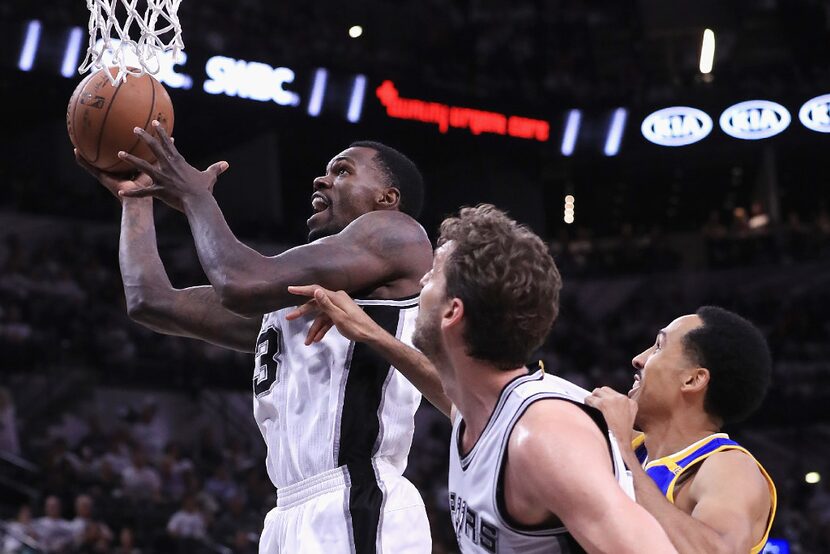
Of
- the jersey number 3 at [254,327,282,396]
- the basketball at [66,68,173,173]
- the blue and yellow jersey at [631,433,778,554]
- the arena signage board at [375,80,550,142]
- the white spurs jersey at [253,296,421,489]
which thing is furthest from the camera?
the arena signage board at [375,80,550,142]

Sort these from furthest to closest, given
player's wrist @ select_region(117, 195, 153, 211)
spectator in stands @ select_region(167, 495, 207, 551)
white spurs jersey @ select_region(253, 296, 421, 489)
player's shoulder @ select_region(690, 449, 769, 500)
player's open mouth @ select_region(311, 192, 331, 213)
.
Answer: spectator in stands @ select_region(167, 495, 207, 551), player's wrist @ select_region(117, 195, 153, 211), player's open mouth @ select_region(311, 192, 331, 213), white spurs jersey @ select_region(253, 296, 421, 489), player's shoulder @ select_region(690, 449, 769, 500)

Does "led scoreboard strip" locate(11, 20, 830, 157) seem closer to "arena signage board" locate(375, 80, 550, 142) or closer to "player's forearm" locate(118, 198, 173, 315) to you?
"arena signage board" locate(375, 80, 550, 142)

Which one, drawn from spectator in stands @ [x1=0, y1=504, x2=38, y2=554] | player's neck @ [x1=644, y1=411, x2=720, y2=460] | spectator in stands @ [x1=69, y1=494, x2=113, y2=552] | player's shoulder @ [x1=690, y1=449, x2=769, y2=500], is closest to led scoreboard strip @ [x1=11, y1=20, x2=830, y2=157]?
spectator in stands @ [x1=69, y1=494, x2=113, y2=552]

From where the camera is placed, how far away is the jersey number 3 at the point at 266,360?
3.33 m

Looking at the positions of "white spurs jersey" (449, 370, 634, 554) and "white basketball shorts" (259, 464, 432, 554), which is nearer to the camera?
"white spurs jersey" (449, 370, 634, 554)

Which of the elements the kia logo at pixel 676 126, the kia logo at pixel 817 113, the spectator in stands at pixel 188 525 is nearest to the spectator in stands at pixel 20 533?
the spectator in stands at pixel 188 525

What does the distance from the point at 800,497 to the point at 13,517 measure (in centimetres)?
908

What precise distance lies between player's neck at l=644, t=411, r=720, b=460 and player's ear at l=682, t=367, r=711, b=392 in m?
0.07

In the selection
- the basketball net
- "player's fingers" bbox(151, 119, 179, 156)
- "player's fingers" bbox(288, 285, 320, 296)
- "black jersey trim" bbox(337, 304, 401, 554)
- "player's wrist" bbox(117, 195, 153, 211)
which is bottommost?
"black jersey trim" bbox(337, 304, 401, 554)

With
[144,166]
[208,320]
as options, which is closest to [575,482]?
[144,166]

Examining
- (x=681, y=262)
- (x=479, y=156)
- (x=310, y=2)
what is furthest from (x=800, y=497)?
(x=310, y=2)

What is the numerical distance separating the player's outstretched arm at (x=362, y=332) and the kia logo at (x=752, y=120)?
49.5 ft

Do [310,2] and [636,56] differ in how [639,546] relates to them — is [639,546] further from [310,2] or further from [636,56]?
[636,56]

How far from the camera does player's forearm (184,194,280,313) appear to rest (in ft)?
9.80
